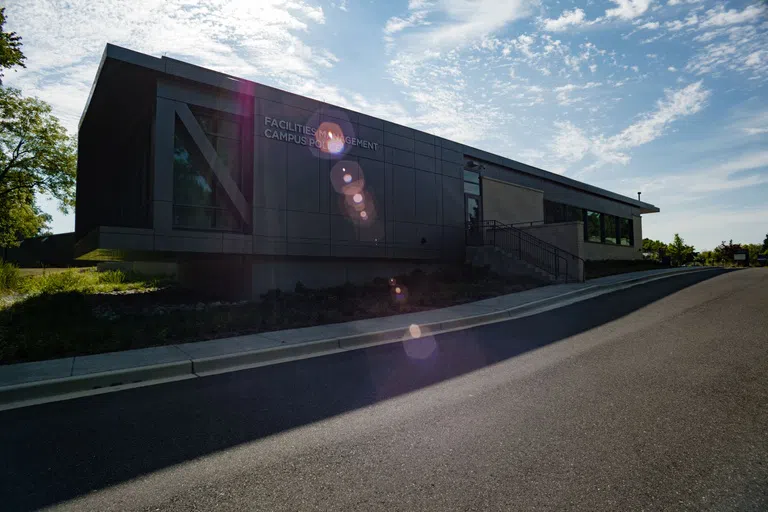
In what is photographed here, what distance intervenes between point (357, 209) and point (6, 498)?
48.8 feet

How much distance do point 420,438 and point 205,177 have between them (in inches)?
526

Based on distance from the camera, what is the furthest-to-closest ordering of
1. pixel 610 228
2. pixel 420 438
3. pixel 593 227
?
pixel 610 228
pixel 593 227
pixel 420 438

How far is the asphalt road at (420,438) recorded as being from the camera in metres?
2.83

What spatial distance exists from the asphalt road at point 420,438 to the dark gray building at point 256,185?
9109 millimetres

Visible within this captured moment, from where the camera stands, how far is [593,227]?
3469 cm

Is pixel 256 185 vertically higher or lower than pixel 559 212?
lower

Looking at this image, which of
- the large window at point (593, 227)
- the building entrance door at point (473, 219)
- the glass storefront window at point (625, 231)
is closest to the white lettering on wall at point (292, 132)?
the building entrance door at point (473, 219)

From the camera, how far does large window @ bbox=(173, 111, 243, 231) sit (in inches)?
545

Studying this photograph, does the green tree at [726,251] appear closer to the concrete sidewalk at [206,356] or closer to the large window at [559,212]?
the large window at [559,212]

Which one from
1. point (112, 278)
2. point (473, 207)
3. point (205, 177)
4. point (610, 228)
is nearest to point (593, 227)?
point (610, 228)

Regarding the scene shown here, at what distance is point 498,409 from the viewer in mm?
4355

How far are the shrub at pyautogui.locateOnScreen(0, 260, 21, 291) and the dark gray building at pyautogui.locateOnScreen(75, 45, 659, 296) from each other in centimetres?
281

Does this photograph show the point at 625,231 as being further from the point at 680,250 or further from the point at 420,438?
the point at 420,438

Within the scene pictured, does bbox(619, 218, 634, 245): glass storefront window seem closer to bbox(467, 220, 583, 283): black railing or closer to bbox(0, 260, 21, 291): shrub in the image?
bbox(467, 220, 583, 283): black railing
